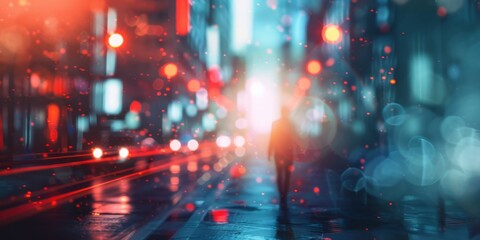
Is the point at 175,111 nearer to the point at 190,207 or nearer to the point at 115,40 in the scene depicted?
the point at 115,40

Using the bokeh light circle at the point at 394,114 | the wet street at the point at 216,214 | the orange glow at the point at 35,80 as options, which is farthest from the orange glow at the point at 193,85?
the wet street at the point at 216,214

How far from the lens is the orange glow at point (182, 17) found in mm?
120312

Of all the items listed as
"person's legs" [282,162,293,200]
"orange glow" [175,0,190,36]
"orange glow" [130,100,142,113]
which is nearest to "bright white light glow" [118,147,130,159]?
"person's legs" [282,162,293,200]

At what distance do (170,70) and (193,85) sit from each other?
82.4 feet

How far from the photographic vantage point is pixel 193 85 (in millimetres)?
131750

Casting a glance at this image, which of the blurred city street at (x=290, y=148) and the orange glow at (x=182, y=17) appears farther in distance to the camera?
the orange glow at (x=182, y=17)

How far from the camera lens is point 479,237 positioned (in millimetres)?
8219

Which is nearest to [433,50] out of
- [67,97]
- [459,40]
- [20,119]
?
[459,40]

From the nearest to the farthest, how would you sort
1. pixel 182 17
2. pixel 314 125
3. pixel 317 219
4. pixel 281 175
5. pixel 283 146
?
pixel 317 219
pixel 281 175
pixel 283 146
pixel 314 125
pixel 182 17

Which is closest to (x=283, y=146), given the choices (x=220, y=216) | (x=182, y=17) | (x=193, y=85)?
(x=220, y=216)

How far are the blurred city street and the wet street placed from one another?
33 mm

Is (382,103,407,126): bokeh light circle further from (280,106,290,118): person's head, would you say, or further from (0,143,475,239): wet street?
(280,106,290,118): person's head

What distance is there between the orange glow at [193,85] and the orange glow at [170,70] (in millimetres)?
15800

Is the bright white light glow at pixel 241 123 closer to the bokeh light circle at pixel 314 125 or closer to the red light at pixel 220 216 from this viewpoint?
the bokeh light circle at pixel 314 125
